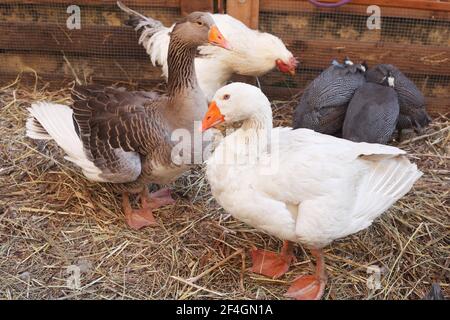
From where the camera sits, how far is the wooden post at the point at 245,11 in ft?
13.0

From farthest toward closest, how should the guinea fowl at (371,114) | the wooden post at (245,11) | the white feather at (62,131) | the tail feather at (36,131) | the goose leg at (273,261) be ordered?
the wooden post at (245,11) → the guinea fowl at (371,114) → the tail feather at (36,131) → the white feather at (62,131) → the goose leg at (273,261)

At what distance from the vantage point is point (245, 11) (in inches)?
156

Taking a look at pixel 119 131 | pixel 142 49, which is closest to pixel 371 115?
pixel 119 131

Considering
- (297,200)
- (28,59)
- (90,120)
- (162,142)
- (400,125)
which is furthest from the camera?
(28,59)

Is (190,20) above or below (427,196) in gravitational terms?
above

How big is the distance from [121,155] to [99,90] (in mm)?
543

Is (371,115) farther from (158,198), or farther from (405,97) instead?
(158,198)

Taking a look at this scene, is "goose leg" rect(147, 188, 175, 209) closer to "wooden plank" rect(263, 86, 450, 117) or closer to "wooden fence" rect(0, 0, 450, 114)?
"wooden fence" rect(0, 0, 450, 114)

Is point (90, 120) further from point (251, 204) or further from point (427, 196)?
point (427, 196)

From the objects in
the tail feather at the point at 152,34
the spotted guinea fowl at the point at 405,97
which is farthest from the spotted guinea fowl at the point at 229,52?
the spotted guinea fowl at the point at 405,97

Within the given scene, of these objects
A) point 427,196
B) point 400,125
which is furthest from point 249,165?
point 400,125

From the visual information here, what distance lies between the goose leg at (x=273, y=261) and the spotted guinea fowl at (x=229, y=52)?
1.38 meters

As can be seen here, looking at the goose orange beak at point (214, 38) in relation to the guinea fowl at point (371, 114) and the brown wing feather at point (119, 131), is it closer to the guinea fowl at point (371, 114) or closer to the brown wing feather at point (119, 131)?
the brown wing feather at point (119, 131)

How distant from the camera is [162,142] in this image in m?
2.88
